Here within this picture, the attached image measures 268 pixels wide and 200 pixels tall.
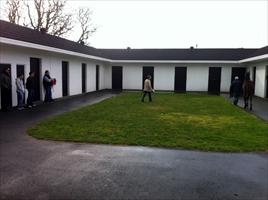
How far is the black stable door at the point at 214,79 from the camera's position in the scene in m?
27.2

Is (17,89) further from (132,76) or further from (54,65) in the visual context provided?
(132,76)

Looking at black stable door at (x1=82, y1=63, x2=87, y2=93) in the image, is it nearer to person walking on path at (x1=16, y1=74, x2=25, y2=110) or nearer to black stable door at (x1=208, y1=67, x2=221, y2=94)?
person walking on path at (x1=16, y1=74, x2=25, y2=110)

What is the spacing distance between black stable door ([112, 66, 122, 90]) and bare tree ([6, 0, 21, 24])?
41.2 feet

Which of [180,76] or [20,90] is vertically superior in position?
[180,76]

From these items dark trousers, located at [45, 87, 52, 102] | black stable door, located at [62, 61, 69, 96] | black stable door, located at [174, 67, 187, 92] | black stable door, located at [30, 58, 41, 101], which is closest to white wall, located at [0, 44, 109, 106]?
black stable door, located at [30, 58, 41, 101]

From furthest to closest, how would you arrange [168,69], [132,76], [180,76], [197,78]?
[132,76], [168,69], [180,76], [197,78]

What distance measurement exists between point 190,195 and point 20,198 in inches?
91.5

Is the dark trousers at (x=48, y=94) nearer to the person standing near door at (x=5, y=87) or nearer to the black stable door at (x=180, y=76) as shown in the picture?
the person standing near door at (x=5, y=87)

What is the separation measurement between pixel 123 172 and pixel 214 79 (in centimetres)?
2337

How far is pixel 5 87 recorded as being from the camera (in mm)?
12102

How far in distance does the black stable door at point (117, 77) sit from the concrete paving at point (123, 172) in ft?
71.4

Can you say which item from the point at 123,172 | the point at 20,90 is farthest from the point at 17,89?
the point at 123,172

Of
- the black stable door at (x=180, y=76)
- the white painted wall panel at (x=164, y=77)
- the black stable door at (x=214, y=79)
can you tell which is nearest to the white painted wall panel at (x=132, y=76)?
the white painted wall panel at (x=164, y=77)

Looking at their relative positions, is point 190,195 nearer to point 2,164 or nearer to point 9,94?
point 2,164
